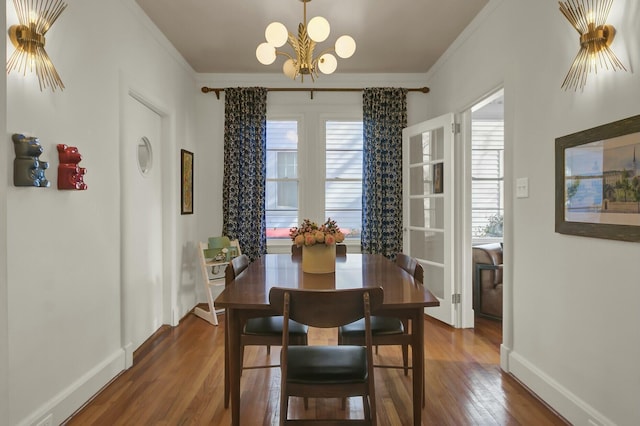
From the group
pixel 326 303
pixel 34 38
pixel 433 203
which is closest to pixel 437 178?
pixel 433 203

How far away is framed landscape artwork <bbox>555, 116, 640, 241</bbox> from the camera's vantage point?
5.79 feet

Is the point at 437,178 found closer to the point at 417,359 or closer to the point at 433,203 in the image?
the point at 433,203

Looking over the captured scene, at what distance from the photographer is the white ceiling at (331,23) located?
3.18 m

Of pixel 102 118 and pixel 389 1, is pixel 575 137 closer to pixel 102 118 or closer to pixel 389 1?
pixel 389 1

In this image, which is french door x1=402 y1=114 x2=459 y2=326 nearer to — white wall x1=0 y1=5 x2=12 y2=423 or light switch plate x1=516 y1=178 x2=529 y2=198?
light switch plate x1=516 y1=178 x2=529 y2=198

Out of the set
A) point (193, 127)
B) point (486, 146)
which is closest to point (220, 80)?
point (193, 127)

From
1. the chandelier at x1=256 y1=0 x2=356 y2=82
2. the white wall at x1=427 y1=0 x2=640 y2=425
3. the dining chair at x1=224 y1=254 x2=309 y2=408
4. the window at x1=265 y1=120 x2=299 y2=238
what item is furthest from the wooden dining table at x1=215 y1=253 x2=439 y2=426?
the window at x1=265 y1=120 x2=299 y2=238

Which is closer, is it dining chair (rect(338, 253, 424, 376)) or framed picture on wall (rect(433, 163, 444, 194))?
dining chair (rect(338, 253, 424, 376))

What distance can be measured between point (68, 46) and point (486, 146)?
4.93 meters

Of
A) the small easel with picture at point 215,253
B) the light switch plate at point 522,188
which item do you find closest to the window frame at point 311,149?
the small easel with picture at point 215,253

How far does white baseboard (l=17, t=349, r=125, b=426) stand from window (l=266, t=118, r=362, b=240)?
Result: 94.7 inches

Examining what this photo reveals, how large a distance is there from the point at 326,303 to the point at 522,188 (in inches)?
71.8

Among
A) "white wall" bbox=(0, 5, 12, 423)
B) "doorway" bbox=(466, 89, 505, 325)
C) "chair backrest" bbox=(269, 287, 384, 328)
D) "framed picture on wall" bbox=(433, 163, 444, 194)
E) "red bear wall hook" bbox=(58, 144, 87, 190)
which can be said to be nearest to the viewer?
"white wall" bbox=(0, 5, 12, 423)

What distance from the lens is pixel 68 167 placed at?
2199 mm
